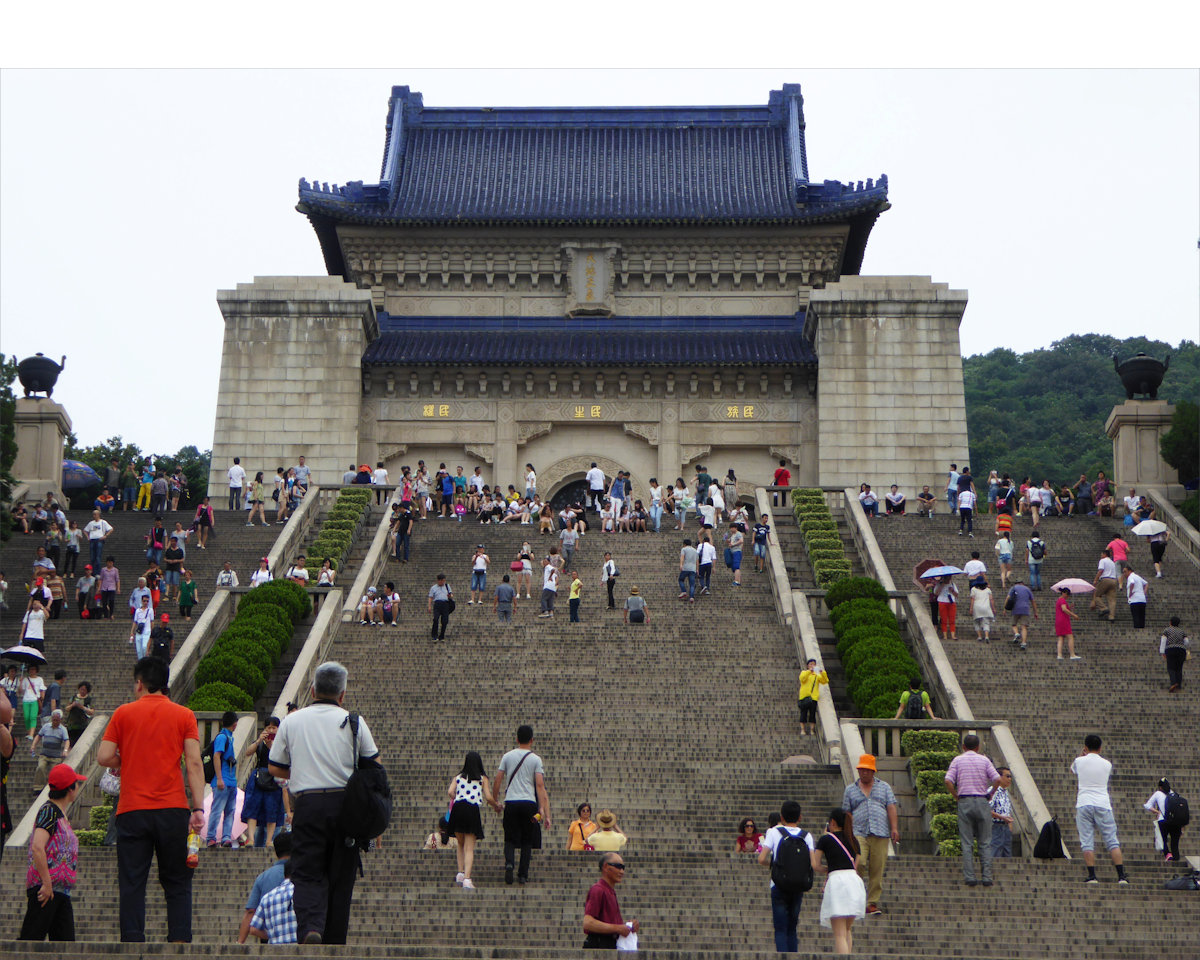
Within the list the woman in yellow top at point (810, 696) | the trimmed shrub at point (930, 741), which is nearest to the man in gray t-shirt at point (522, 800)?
the trimmed shrub at point (930, 741)

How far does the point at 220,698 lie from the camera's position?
21703 mm

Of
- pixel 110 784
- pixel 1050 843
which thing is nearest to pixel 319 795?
pixel 110 784

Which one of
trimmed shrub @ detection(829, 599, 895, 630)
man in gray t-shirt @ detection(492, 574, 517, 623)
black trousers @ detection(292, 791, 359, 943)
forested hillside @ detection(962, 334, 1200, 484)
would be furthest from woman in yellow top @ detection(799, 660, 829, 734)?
forested hillside @ detection(962, 334, 1200, 484)

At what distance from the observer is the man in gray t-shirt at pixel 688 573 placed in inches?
1074

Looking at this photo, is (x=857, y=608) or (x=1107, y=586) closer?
(x=857, y=608)

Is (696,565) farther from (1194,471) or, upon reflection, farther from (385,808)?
(385,808)

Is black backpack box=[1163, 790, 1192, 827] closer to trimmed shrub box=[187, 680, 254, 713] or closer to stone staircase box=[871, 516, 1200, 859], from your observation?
stone staircase box=[871, 516, 1200, 859]

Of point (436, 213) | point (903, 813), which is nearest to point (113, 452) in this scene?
point (436, 213)

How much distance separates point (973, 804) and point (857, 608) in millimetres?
9958

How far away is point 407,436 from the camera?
150 ft

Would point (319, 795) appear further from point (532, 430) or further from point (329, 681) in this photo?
point (532, 430)

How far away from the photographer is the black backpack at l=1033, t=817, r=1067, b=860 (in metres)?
16.6

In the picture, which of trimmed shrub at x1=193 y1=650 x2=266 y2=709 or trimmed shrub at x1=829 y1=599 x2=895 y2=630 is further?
trimmed shrub at x1=829 y1=599 x2=895 y2=630

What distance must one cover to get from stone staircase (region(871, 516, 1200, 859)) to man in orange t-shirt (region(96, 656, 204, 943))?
8174mm
